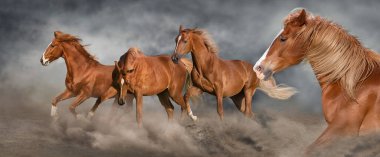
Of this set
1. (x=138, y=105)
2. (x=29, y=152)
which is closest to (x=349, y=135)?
(x=29, y=152)

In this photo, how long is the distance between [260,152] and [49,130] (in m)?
5.41

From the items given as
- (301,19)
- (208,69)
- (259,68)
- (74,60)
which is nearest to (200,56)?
(208,69)

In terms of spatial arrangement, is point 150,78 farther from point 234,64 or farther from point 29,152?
point 29,152

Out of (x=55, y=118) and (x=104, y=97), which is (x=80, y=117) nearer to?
(x=55, y=118)

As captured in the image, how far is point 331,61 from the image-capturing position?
5.51 m

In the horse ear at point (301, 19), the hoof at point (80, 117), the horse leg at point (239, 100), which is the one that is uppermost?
the horse ear at point (301, 19)

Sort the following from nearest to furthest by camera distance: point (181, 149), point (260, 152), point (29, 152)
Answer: point (260, 152) → point (29, 152) → point (181, 149)

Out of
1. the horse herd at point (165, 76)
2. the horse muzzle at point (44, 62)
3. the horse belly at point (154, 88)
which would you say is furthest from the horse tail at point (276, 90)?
the horse muzzle at point (44, 62)

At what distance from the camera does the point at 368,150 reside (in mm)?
4406

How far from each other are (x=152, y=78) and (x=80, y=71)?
209cm

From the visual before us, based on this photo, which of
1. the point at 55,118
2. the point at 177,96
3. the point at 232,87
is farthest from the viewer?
the point at 177,96

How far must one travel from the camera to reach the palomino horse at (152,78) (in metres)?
11.8

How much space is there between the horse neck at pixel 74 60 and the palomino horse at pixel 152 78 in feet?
4.15

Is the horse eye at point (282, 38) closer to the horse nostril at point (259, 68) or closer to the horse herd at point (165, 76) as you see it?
the horse nostril at point (259, 68)
